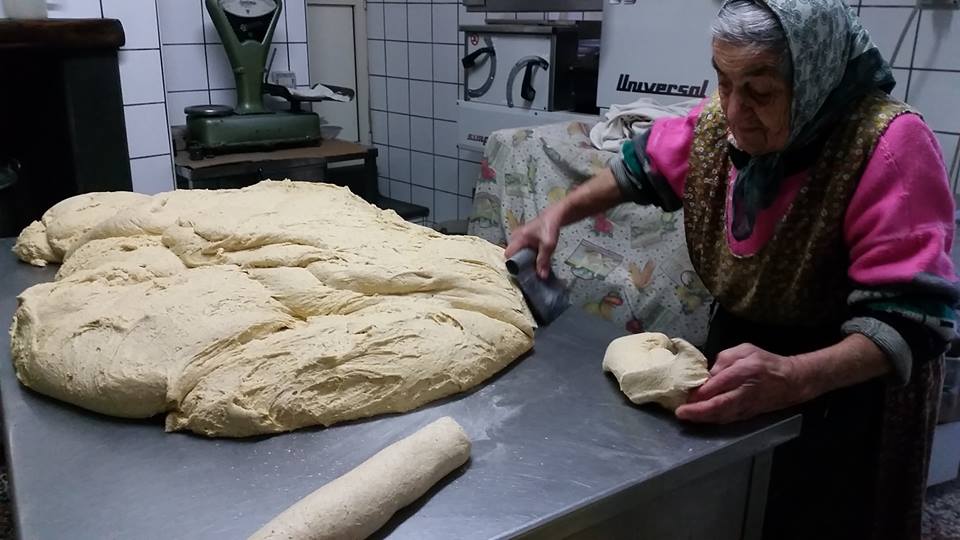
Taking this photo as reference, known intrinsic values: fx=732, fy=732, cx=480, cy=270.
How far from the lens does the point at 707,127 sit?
3.72 ft

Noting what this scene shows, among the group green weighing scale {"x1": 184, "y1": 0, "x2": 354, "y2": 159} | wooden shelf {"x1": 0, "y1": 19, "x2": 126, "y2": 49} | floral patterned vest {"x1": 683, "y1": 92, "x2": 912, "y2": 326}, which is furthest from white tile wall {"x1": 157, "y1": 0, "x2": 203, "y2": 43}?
floral patterned vest {"x1": 683, "y1": 92, "x2": 912, "y2": 326}

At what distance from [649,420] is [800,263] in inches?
13.6

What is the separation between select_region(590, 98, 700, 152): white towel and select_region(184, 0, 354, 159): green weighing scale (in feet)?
3.51

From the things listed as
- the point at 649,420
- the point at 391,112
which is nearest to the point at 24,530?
the point at 649,420

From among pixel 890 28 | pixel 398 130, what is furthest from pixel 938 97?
pixel 398 130

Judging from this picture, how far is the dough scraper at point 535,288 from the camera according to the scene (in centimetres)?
114

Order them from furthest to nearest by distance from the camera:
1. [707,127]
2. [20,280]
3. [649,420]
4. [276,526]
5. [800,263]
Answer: [20,280]
[707,127]
[800,263]
[649,420]
[276,526]

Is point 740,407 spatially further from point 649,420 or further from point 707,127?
point 707,127

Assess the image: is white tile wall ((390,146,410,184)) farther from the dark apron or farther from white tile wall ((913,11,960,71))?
the dark apron

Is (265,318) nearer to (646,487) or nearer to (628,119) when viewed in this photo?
(646,487)

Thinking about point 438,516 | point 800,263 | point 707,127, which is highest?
point 707,127

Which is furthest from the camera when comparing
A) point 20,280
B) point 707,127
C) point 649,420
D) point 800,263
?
point 20,280

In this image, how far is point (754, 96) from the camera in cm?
93

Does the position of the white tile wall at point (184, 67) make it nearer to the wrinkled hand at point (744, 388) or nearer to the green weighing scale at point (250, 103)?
the green weighing scale at point (250, 103)
